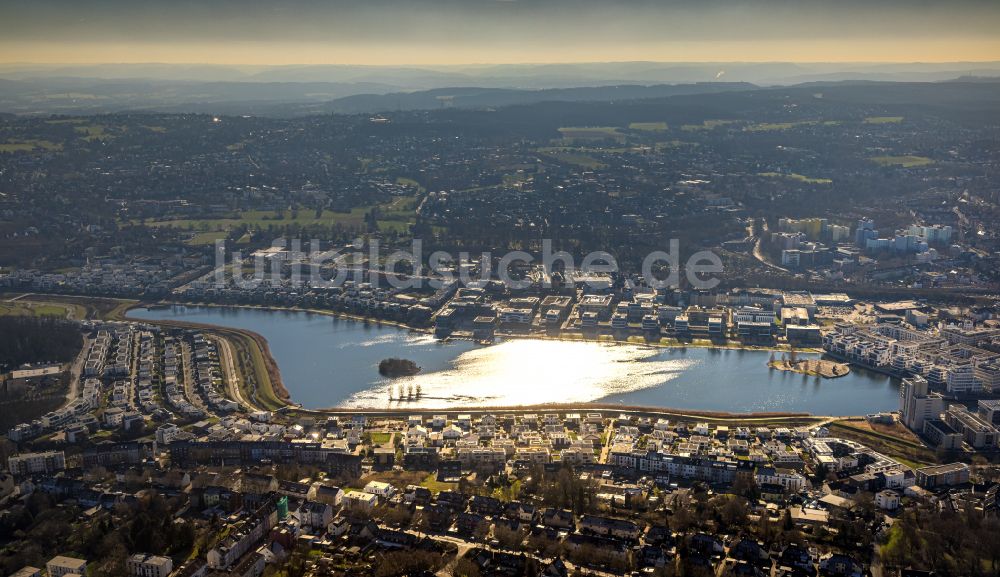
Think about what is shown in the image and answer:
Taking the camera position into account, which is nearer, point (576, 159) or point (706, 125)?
point (576, 159)

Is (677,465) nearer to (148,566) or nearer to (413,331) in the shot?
(148,566)

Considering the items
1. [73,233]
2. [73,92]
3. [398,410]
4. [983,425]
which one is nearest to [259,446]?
[398,410]

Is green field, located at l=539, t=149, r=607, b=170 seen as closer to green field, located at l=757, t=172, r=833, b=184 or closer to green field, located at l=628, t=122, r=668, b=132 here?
green field, located at l=757, t=172, r=833, b=184

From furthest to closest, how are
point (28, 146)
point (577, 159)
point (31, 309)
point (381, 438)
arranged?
point (577, 159)
point (28, 146)
point (31, 309)
point (381, 438)

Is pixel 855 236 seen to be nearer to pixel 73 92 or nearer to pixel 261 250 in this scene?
pixel 261 250

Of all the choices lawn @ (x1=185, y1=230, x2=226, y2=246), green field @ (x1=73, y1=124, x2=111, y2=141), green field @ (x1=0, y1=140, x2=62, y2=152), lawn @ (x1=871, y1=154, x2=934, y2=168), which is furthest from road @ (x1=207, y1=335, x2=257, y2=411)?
lawn @ (x1=871, y1=154, x2=934, y2=168)

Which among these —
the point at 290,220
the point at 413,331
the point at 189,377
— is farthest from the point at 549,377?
the point at 290,220
